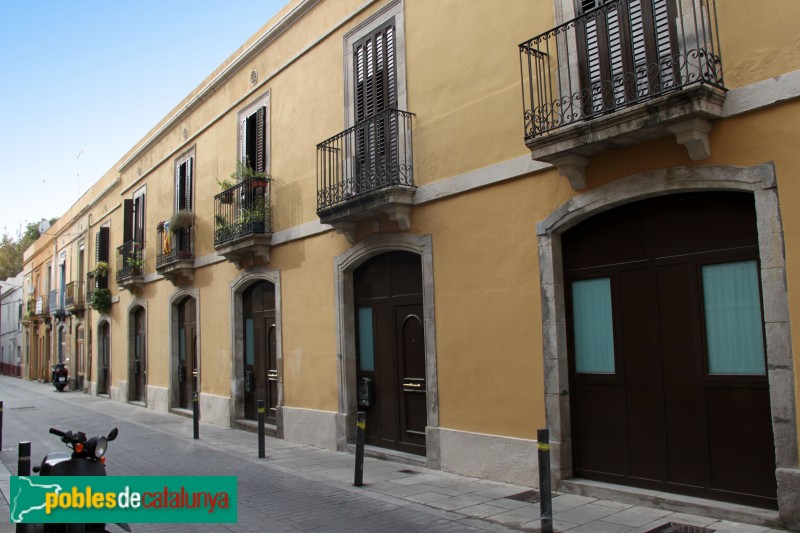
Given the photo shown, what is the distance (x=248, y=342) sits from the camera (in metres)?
15.1

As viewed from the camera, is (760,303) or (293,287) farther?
(293,287)

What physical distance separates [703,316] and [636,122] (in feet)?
6.76

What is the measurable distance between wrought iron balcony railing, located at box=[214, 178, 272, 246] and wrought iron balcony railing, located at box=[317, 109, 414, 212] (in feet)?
7.21

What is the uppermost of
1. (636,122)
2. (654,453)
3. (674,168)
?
(636,122)

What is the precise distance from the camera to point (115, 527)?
6711 mm

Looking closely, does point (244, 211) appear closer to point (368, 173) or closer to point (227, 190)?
point (227, 190)

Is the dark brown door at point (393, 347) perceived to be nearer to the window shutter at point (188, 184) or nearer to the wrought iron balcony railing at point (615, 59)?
the wrought iron balcony railing at point (615, 59)

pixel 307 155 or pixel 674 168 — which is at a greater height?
pixel 307 155

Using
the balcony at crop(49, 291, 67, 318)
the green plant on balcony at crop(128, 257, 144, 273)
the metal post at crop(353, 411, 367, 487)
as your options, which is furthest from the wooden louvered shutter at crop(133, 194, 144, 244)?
the metal post at crop(353, 411, 367, 487)

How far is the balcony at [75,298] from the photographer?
28.3m

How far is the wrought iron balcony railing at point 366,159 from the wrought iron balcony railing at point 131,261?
38.3 ft

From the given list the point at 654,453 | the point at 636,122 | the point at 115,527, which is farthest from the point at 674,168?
the point at 115,527

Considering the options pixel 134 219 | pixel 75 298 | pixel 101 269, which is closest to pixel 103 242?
pixel 101 269

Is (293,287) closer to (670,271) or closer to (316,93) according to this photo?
(316,93)
